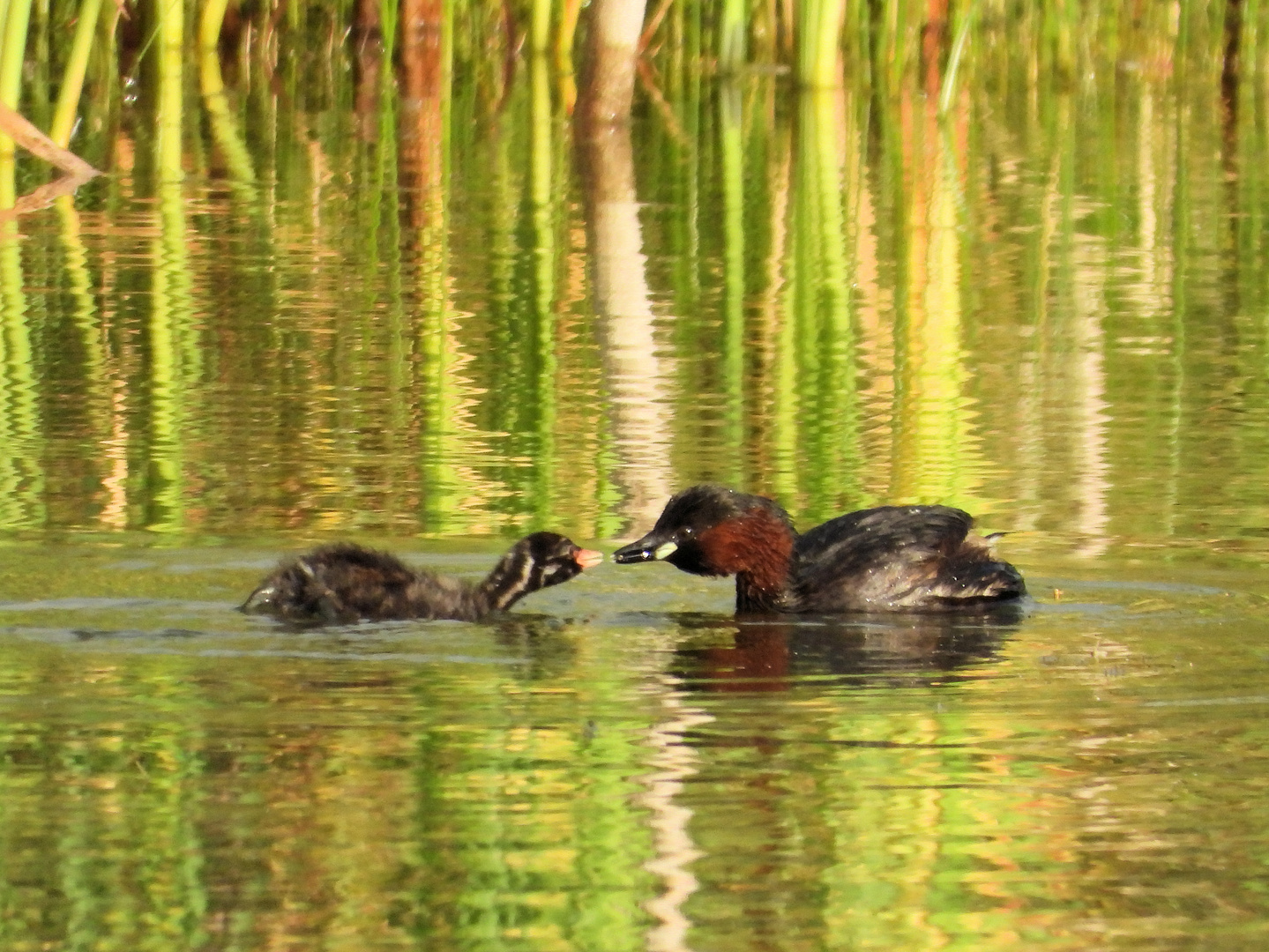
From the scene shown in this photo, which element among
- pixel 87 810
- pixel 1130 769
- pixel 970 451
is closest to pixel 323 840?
pixel 87 810

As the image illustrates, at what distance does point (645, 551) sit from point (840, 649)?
28.3 inches

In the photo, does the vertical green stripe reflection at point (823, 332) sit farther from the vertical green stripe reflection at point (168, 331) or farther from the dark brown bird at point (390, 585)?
the vertical green stripe reflection at point (168, 331)

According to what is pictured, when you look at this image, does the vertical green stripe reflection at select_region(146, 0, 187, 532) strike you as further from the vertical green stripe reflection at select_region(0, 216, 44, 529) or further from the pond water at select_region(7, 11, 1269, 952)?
the vertical green stripe reflection at select_region(0, 216, 44, 529)

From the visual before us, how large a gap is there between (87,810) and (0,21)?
8.15 m

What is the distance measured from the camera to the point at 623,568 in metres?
6.72

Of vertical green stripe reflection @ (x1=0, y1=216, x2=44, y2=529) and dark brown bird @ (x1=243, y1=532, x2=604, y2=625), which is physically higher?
vertical green stripe reflection @ (x1=0, y1=216, x2=44, y2=529)

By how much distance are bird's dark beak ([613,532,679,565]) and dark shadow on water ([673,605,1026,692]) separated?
0.61 feet

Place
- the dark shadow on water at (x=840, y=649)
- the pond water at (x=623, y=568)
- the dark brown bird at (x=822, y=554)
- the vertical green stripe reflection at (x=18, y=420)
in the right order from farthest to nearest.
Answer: the vertical green stripe reflection at (x=18, y=420)
the dark brown bird at (x=822, y=554)
the dark shadow on water at (x=840, y=649)
the pond water at (x=623, y=568)

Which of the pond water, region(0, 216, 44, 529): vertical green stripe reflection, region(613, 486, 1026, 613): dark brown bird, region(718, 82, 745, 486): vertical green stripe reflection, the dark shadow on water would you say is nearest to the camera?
the pond water

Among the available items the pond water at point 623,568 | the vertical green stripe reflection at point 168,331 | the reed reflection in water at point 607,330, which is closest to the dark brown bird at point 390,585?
the pond water at point 623,568

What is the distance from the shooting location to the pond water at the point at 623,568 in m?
3.91

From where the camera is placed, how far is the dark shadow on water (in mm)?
5305

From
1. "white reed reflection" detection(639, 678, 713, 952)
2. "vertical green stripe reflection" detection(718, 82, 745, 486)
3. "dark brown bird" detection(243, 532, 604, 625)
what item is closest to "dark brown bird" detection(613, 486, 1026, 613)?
"dark brown bird" detection(243, 532, 604, 625)

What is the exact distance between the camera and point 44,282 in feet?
34.5
